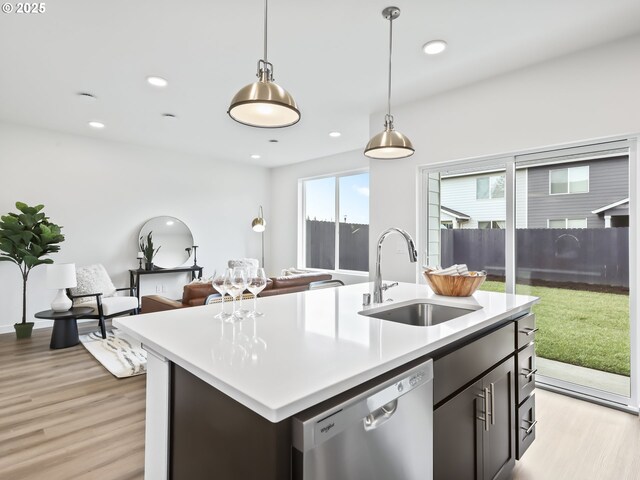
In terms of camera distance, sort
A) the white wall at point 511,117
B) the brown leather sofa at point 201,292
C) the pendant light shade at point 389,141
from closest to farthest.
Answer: the pendant light shade at point 389,141 → the white wall at point 511,117 → the brown leather sofa at point 201,292

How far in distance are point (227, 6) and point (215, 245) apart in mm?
4780

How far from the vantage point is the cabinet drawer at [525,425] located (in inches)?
72.2

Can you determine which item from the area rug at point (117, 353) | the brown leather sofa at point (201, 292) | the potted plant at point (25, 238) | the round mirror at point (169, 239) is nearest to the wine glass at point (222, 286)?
the brown leather sofa at point (201, 292)

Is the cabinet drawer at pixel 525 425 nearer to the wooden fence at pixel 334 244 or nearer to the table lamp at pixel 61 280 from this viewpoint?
the wooden fence at pixel 334 244

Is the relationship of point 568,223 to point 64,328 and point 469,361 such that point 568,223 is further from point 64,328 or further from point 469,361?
point 64,328

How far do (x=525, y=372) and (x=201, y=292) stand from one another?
2549 mm

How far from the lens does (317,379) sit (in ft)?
2.88

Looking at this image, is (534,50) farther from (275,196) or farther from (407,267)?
(275,196)

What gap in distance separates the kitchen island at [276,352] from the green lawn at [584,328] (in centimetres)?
154

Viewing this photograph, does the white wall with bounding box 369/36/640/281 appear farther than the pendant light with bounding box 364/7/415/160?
Yes

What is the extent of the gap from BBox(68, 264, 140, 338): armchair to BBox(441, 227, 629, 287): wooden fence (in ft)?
13.3

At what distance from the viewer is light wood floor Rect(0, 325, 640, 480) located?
191cm

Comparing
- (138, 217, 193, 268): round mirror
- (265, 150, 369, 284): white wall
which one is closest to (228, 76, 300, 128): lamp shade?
(265, 150, 369, 284): white wall

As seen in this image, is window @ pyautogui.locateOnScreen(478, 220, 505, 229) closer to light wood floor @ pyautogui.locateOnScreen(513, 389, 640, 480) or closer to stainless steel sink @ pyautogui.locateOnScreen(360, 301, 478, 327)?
light wood floor @ pyautogui.locateOnScreen(513, 389, 640, 480)
